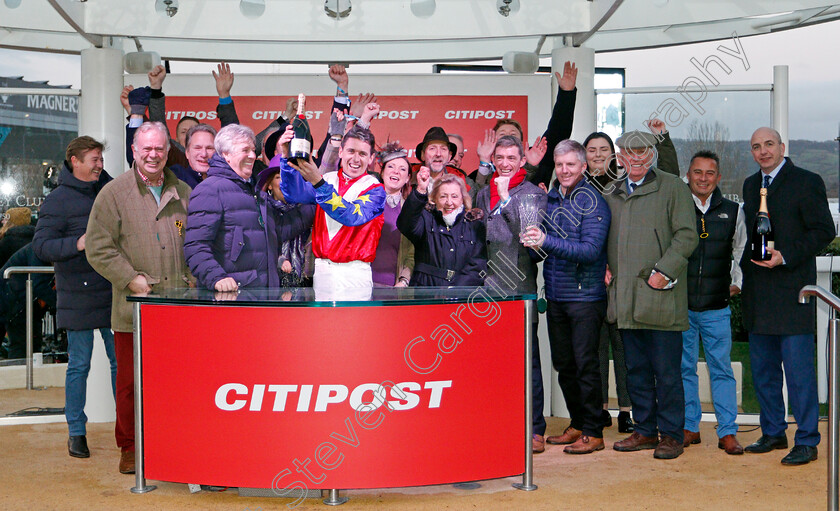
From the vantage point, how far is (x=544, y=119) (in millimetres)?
6680

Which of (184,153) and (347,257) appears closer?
(347,257)

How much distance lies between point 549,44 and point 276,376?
469 centimetres

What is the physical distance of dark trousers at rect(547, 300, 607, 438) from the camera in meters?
5.29

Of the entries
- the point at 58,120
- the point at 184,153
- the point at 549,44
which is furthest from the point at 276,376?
the point at 549,44

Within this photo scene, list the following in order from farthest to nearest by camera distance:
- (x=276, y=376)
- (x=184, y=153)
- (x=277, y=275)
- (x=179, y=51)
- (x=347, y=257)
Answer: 1. (x=179, y=51)
2. (x=184, y=153)
3. (x=277, y=275)
4. (x=347, y=257)
5. (x=276, y=376)

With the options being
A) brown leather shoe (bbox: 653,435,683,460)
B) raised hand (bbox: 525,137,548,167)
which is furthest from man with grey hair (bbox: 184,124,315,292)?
brown leather shoe (bbox: 653,435,683,460)

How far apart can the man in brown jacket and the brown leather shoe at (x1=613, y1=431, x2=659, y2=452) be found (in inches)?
108

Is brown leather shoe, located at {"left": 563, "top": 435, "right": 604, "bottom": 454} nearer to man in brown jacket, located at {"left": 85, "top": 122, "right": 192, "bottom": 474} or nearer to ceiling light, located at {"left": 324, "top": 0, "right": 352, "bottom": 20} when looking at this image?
man in brown jacket, located at {"left": 85, "top": 122, "right": 192, "bottom": 474}

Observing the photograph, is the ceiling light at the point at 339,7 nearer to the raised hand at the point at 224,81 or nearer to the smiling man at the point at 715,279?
the raised hand at the point at 224,81

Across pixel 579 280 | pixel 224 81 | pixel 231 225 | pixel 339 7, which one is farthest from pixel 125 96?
pixel 579 280

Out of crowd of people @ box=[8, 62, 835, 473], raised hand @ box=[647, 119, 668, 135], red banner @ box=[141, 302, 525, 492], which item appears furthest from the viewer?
raised hand @ box=[647, 119, 668, 135]

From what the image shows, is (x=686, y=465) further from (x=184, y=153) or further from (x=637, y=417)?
(x=184, y=153)

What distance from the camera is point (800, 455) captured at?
5.12m

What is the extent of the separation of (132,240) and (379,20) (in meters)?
2.91
